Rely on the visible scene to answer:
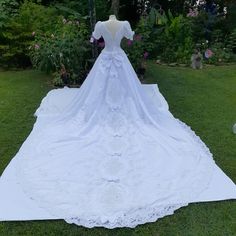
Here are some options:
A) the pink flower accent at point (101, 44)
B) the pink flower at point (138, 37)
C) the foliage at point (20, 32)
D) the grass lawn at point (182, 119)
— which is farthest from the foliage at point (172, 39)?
the foliage at point (20, 32)

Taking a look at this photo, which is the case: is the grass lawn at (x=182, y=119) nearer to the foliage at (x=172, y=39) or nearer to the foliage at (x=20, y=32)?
the foliage at (x=20, y=32)

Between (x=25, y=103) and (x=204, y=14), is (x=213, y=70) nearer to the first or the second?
(x=204, y=14)

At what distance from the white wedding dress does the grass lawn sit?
0.32 ft

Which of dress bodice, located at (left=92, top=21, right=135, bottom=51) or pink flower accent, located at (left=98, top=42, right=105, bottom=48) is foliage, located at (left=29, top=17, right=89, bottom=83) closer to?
pink flower accent, located at (left=98, top=42, right=105, bottom=48)

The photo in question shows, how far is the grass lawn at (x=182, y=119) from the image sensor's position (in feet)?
9.92

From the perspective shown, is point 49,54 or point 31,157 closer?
point 31,157

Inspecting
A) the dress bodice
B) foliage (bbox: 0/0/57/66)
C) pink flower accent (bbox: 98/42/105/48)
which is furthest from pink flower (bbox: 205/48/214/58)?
the dress bodice

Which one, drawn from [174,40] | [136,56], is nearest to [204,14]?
[174,40]

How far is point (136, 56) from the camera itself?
701 centimetres

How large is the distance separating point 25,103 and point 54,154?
7.23 feet

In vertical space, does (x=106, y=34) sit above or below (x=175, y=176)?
above

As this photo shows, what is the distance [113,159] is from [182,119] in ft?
5.53

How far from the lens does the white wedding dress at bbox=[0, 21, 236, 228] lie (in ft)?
10.5

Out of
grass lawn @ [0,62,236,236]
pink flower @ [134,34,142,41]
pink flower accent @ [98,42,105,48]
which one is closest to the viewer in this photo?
grass lawn @ [0,62,236,236]
